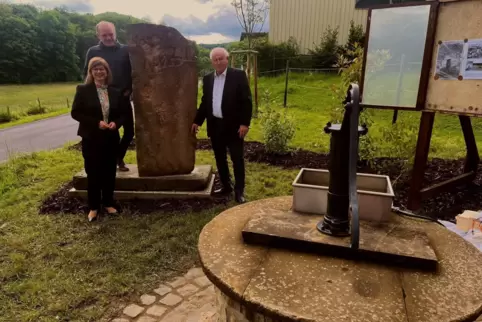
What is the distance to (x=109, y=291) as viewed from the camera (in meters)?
2.83

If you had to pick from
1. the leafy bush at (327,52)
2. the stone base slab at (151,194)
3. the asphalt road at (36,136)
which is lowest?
the asphalt road at (36,136)

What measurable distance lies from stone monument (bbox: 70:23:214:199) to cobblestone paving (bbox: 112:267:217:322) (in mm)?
1719

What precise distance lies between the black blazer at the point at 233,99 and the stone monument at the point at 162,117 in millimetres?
311

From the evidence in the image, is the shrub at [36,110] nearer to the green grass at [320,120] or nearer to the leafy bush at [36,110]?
the leafy bush at [36,110]

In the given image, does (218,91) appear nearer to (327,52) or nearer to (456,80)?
→ (456,80)

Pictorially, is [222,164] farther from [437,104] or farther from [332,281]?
[332,281]

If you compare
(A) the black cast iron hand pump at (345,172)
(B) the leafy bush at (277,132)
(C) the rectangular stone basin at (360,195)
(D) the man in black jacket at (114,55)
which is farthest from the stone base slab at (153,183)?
(A) the black cast iron hand pump at (345,172)

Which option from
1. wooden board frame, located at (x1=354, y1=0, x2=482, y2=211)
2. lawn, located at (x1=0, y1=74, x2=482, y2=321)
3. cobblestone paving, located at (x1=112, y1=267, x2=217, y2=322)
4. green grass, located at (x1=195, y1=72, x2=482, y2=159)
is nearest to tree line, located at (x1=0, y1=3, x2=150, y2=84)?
green grass, located at (x1=195, y1=72, x2=482, y2=159)

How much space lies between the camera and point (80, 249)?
11.3 ft

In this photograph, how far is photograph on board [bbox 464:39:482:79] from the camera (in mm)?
3357

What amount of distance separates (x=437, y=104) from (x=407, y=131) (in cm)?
155

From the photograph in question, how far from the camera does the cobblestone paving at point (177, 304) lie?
2.57 meters

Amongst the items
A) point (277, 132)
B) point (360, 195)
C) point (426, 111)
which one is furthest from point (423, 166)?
point (277, 132)

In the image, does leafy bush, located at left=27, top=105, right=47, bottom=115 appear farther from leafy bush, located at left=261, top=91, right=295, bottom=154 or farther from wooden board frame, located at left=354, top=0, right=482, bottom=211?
wooden board frame, located at left=354, top=0, right=482, bottom=211
